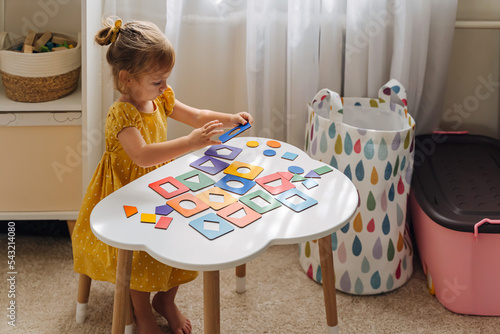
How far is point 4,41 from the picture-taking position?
1698mm

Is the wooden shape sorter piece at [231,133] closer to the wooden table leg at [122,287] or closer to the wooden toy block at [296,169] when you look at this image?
the wooden toy block at [296,169]

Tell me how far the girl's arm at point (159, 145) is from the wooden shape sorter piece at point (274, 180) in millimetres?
144

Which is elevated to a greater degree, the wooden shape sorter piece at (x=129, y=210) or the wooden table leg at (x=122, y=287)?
the wooden shape sorter piece at (x=129, y=210)

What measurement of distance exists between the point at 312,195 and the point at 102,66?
2.76 ft

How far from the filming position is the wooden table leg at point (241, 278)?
164 centimetres

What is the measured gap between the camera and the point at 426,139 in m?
1.88

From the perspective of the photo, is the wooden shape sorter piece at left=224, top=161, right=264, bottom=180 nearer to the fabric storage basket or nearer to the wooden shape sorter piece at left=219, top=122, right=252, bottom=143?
the wooden shape sorter piece at left=219, top=122, right=252, bottom=143

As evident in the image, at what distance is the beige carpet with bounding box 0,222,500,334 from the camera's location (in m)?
1.53

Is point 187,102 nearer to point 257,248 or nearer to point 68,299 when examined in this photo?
point 68,299

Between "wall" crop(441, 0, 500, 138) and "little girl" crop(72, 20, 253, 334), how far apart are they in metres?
0.87

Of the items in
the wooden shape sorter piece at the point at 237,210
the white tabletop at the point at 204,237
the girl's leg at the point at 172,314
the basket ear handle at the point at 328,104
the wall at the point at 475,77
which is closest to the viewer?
the white tabletop at the point at 204,237

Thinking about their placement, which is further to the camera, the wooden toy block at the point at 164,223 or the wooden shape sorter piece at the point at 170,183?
the wooden shape sorter piece at the point at 170,183

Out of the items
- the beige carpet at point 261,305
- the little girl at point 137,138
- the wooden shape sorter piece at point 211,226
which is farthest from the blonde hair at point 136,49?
the beige carpet at point 261,305

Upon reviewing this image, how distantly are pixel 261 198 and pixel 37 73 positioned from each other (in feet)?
2.58
